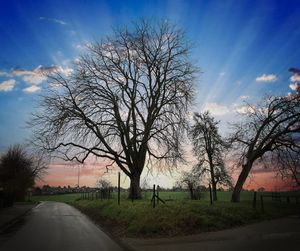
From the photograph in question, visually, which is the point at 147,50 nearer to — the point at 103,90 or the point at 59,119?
the point at 103,90

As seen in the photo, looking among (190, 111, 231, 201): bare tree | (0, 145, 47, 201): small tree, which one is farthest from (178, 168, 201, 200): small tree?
(0, 145, 47, 201): small tree

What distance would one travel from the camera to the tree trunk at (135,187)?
31781 mm

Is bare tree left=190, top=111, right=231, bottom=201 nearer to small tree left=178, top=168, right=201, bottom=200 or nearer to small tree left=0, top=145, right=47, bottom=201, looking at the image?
small tree left=178, top=168, right=201, bottom=200

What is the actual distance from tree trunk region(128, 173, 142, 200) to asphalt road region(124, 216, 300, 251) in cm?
1713

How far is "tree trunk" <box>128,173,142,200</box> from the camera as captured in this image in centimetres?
3178

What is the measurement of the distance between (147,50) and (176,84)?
14.5 ft

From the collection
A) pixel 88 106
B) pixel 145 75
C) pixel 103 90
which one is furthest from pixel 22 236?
pixel 145 75

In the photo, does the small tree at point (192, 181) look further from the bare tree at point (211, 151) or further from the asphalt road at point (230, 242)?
the asphalt road at point (230, 242)

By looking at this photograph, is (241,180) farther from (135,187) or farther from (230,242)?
(230,242)

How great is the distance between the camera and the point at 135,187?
3195cm

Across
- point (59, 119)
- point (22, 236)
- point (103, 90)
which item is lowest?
point (22, 236)

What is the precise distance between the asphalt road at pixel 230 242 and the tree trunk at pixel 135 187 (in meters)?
17.1

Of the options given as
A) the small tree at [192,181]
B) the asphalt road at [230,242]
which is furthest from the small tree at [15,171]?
the asphalt road at [230,242]

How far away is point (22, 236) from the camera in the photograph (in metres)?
15.6
